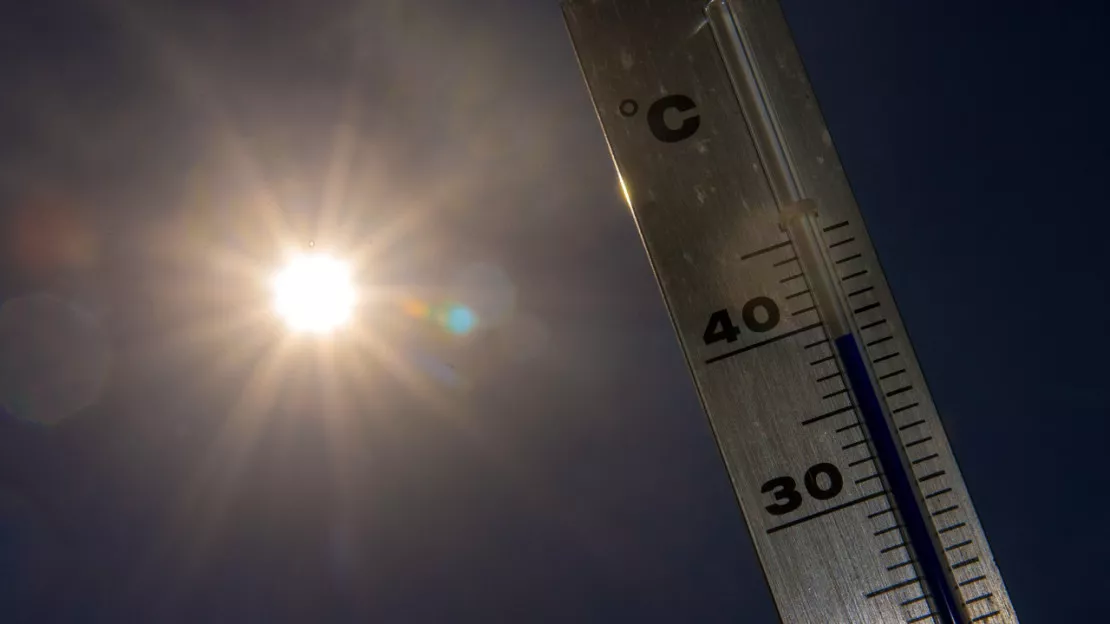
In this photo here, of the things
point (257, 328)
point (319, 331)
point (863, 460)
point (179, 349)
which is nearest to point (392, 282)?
point (319, 331)

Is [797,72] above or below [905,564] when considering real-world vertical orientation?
above

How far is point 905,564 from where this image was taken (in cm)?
65

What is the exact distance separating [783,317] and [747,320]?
30 millimetres

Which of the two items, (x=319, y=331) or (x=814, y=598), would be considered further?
(x=319, y=331)

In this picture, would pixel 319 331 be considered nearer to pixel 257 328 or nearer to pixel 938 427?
pixel 257 328

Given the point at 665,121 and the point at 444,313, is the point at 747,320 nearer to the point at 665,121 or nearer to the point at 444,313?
the point at 665,121

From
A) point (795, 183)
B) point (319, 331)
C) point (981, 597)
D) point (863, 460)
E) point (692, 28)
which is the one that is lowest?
point (981, 597)

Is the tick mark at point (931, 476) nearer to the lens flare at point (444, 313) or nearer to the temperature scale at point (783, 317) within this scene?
the temperature scale at point (783, 317)

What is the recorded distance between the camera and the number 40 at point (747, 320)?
68 cm

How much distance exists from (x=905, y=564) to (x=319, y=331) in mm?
1506

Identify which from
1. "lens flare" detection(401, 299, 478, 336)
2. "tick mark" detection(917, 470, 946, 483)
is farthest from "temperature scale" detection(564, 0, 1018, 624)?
"lens flare" detection(401, 299, 478, 336)

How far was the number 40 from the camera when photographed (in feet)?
2.23

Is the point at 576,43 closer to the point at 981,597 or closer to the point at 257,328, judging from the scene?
the point at 981,597

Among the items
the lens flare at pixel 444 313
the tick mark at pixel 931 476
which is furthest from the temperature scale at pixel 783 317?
the lens flare at pixel 444 313
